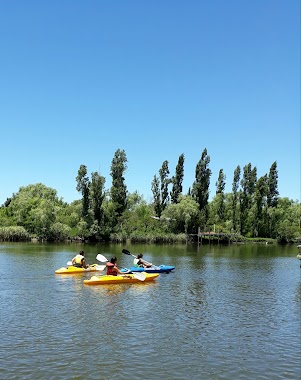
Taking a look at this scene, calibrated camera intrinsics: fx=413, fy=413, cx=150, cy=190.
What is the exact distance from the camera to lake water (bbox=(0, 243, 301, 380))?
10844 millimetres

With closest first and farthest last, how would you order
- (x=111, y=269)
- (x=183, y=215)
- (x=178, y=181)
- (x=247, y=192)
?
(x=111, y=269) → (x=183, y=215) → (x=178, y=181) → (x=247, y=192)

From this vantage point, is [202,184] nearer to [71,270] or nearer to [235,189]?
[235,189]

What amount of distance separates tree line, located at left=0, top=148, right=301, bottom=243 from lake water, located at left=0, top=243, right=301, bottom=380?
53.6m

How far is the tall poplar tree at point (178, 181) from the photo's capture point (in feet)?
287

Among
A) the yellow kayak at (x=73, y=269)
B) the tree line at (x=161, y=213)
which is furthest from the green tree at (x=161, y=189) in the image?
the yellow kayak at (x=73, y=269)

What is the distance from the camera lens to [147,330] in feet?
47.2

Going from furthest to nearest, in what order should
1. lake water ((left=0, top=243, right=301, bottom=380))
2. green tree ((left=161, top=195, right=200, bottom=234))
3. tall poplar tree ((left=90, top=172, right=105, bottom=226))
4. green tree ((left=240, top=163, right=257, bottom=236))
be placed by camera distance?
green tree ((left=240, top=163, right=257, bottom=236)) < green tree ((left=161, top=195, right=200, bottom=234)) < tall poplar tree ((left=90, top=172, right=105, bottom=226)) < lake water ((left=0, top=243, right=301, bottom=380))

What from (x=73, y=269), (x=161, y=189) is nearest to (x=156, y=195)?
(x=161, y=189)

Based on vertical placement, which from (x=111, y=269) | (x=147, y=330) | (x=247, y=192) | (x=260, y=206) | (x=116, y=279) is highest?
(x=247, y=192)

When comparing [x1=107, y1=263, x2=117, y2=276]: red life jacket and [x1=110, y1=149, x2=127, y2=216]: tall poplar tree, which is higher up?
[x1=110, y1=149, x2=127, y2=216]: tall poplar tree

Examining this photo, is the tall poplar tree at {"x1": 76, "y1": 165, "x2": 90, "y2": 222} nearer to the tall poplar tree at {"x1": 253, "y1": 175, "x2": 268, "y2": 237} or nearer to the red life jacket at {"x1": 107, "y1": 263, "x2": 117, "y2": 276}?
the tall poplar tree at {"x1": 253, "y1": 175, "x2": 268, "y2": 237}

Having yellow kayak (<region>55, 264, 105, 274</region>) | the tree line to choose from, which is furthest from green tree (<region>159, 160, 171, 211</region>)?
yellow kayak (<region>55, 264, 105, 274</region>)

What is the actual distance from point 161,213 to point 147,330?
7210 cm

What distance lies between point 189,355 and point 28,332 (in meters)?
5.43
